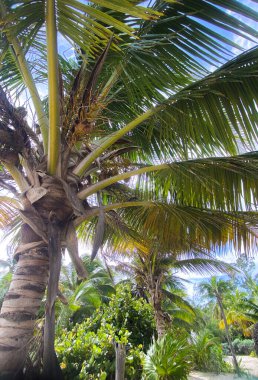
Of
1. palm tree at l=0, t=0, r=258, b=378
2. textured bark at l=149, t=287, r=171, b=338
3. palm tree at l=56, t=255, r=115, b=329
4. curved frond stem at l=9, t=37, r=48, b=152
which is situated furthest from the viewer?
palm tree at l=56, t=255, r=115, b=329

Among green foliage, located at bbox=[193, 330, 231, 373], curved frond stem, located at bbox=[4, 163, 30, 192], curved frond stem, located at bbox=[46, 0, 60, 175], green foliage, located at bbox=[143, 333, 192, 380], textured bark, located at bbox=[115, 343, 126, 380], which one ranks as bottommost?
green foliage, located at bbox=[193, 330, 231, 373]

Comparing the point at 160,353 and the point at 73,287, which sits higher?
the point at 73,287

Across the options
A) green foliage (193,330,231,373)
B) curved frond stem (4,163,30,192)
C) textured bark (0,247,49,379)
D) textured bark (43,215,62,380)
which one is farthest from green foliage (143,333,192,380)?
green foliage (193,330,231,373)

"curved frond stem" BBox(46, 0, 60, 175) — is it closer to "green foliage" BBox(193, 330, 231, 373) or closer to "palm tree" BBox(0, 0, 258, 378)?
"palm tree" BBox(0, 0, 258, 378)

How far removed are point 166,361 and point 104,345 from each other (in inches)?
54.6

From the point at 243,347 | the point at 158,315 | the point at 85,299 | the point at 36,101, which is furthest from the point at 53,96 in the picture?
the point at 243,347

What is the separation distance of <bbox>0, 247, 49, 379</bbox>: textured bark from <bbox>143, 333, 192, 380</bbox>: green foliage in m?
4.38

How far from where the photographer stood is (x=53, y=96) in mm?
2539

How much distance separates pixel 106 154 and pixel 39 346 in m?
2.06

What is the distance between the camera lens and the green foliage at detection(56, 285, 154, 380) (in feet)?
16.8

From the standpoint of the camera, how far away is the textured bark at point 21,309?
7.60ft

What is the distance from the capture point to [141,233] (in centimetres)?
466

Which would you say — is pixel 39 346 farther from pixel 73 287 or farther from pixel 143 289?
pixel 73 287

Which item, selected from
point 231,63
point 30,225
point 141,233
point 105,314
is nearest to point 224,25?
point 231,63
